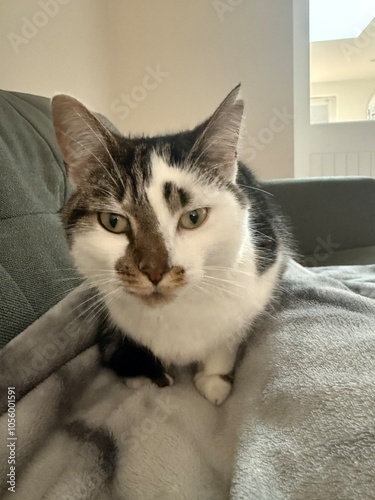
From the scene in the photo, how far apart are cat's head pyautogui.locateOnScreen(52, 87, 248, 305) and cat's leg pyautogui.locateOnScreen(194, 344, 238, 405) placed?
19 centimetres

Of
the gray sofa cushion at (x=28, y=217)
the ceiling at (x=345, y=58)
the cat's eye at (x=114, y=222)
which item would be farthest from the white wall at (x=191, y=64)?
the cat's eye at (x=114, y=222)

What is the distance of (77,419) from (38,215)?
492 millimetres

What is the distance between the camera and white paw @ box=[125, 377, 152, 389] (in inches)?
31.2

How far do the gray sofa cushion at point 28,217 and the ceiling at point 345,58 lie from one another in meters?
1.80


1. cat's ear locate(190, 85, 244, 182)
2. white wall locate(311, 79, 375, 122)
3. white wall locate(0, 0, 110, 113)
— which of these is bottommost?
cat's ear locate(190, 85, 244, 182)

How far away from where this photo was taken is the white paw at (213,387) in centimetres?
76

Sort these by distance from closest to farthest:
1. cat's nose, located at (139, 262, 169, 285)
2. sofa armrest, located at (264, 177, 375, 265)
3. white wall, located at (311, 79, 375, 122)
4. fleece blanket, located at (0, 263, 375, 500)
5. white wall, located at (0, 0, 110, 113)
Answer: fleece blanket, located at (0, 263, 375, 500)
cat's nose, located at (139, 262, 169, 285)
white wall, located at (0, 0, 110, 113)
sofa armrest, located at (264, 177, 375, 265)
white wall, located at (311, 79, 375, 122)

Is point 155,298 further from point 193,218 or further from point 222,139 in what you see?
point 222,139

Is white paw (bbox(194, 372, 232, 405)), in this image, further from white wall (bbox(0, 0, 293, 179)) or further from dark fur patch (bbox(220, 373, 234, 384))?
white wall (bbox(0, 0, 293, 179))

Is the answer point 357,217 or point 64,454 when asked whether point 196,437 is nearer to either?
point 64,454

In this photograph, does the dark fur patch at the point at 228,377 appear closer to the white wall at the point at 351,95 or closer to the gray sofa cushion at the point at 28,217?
the gray sofa cushion at the point at 28,217

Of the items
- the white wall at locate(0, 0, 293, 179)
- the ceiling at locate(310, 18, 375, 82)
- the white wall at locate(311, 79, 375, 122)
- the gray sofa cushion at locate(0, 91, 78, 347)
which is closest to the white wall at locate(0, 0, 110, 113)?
the white wall at locate(0, 0, 293, 179)

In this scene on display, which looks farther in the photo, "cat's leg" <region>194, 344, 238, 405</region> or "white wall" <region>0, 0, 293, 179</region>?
"white wall" <region>0, 0, 293, 179</region>

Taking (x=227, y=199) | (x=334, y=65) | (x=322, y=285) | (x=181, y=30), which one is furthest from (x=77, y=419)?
(x=334, y=65)
